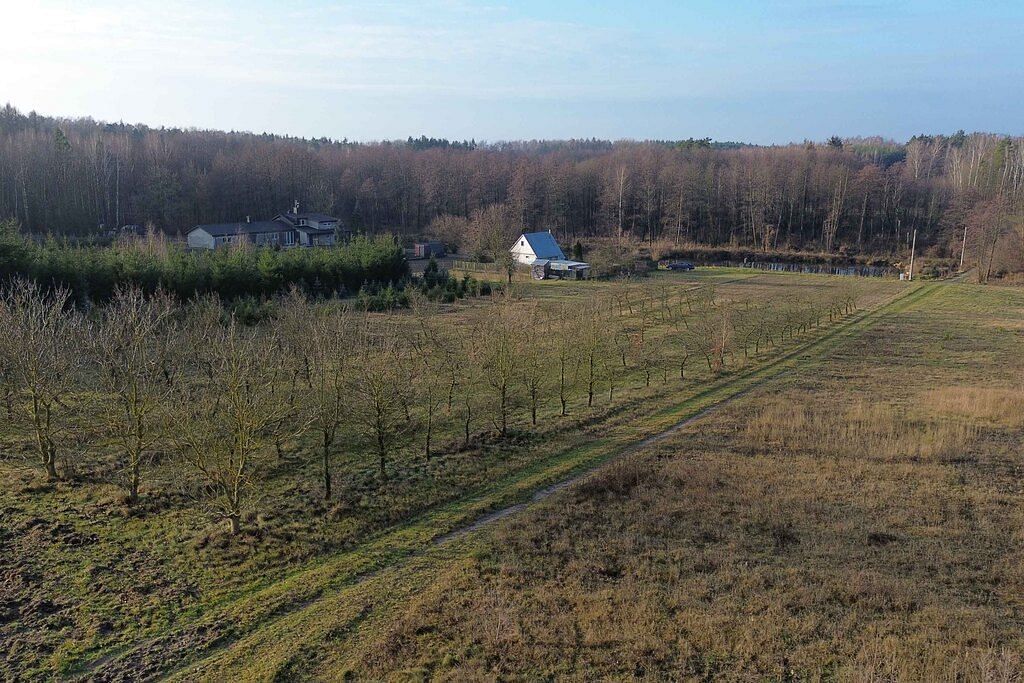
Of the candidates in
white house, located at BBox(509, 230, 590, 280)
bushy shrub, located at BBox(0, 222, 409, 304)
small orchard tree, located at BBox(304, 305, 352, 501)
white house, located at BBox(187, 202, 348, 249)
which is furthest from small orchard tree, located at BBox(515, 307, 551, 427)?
white house, located at BBox(187, 202, 348, 249)

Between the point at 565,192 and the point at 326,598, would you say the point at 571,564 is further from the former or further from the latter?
the point at 565,192

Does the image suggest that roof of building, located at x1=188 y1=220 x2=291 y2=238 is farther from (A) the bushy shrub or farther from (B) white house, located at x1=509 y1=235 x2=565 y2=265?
(B) white house, located at x1=509 y1=235 x2=565 y2=265

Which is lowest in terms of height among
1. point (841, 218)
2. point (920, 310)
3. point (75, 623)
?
point (75, 623)

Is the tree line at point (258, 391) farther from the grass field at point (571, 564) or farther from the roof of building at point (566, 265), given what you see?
the roof of building at point (566, 265)

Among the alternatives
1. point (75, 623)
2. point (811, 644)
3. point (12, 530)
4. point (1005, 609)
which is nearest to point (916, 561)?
A: point (1005, 609)

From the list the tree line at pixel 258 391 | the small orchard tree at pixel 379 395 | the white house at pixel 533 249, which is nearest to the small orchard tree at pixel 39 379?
the tree line at pixel 258 391

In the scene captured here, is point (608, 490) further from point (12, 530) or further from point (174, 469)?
point (12, 530)
